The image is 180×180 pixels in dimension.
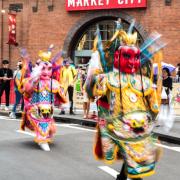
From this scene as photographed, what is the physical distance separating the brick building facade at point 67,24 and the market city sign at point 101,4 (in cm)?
24

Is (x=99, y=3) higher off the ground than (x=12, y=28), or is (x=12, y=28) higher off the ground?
(x=99, y=3)

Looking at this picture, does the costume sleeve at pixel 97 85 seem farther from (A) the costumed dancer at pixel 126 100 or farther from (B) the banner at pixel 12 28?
(B) the banner at pixel 12 28

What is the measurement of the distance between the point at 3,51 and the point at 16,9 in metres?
2.24

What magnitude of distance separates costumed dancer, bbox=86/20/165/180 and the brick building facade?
1560 centimetres

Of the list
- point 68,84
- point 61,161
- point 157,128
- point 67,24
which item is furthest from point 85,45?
point 61,161

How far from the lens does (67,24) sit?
23.9 m

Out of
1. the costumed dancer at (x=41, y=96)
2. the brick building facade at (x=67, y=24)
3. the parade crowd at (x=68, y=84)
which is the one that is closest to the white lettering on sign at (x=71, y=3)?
the brick building facade at (x=67, y=24)

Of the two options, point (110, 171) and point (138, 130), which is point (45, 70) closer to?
point (110, 171)

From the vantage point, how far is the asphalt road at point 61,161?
21.8 ft

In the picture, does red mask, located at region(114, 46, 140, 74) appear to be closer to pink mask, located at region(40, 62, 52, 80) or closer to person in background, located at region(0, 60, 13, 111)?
pink mask, located at region(40, 62, 52, 80)

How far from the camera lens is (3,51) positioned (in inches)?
1000

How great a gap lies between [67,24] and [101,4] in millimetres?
2147

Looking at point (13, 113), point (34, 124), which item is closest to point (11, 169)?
point (34, 124)

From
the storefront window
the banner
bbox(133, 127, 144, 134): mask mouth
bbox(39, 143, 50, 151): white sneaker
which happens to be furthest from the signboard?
bbox(133, 127, 144, 134): mask mouth
